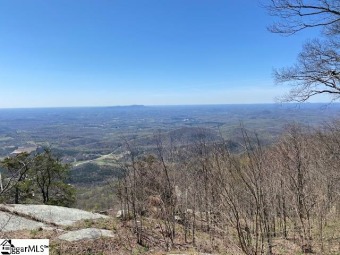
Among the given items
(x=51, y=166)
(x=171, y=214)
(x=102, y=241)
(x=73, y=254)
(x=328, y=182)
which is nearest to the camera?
(x=73, y=254)

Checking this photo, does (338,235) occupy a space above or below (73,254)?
below

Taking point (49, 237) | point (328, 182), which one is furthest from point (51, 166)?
point (328, 182)

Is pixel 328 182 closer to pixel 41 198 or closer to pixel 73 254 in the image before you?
pixel 73 254

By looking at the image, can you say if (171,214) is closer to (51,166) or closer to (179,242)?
(179,242)

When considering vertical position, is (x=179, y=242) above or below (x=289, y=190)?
below

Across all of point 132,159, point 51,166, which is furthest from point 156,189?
point 51,166

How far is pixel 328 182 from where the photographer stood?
11.9 metres

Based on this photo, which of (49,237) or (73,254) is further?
(49,237)

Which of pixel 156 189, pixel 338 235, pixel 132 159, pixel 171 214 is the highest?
pixel 132 159

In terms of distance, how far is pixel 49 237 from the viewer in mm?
7785

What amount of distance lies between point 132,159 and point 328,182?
26.1ft

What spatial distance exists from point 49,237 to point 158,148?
393 cm

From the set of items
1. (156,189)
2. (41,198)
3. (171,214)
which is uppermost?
(156,189)

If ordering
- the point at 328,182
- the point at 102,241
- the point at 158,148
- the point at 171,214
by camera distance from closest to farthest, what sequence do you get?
the point at 102,241
the point at 158,148
the point at 171,214
the point at 328,182
